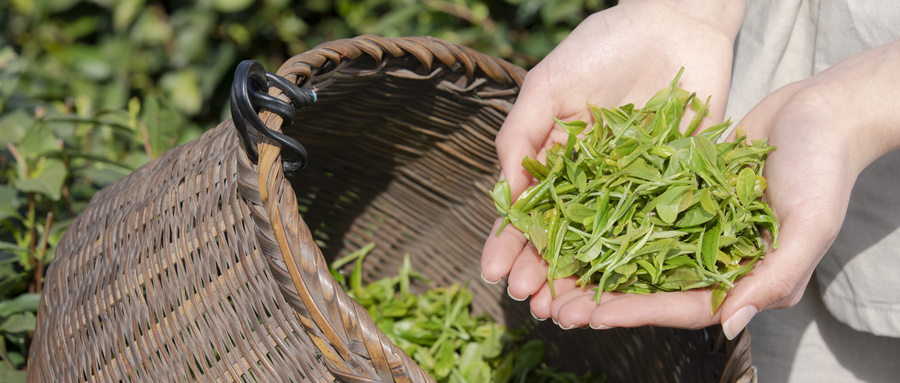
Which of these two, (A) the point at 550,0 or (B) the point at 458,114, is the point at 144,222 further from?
(A) the point at 550,0

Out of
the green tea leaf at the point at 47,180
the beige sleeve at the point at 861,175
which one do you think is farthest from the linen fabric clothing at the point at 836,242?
the green tea leaf at the point at 47,180

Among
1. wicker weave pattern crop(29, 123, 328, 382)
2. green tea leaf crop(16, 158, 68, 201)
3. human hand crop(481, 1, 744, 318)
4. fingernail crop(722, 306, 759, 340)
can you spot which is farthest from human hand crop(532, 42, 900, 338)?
green tea leaf crop(16, 158, 68, 201)

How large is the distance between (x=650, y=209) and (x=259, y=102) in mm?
425

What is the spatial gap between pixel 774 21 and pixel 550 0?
0.62 m

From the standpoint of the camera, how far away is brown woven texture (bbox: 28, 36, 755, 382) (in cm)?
53

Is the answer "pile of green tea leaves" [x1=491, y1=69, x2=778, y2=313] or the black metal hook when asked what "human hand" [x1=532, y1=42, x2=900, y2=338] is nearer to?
"pile of green tea leaves" [x1=491, y1=69, x2=778, y2=313]

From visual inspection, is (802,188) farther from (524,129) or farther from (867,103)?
(524,129)

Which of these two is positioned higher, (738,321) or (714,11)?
(714,11)

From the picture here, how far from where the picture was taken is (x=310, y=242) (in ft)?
1.70

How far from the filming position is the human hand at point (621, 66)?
79 cm

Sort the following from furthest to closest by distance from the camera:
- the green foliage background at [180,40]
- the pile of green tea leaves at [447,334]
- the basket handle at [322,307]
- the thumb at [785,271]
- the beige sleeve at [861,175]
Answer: the green foliage background at [180,40] → the pile of green tea leaves at [447,334] → the beige sleeve at [861,175] → the thumb at [785,271] → the basket handle at [322,307]

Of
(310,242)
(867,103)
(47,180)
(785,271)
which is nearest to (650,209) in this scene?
(785,271)

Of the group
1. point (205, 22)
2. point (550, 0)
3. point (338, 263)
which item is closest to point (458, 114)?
point (338, 263)

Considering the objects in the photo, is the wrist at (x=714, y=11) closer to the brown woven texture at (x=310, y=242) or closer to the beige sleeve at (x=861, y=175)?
the beige sleeve at (x=861, y=175)
